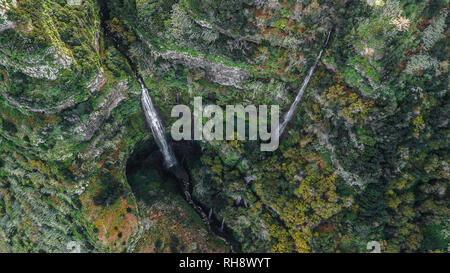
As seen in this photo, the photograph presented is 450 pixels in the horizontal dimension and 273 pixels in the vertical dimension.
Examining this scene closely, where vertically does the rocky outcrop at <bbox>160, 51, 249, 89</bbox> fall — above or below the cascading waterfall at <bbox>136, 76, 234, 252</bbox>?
above

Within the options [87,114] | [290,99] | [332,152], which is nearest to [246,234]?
[332,152]

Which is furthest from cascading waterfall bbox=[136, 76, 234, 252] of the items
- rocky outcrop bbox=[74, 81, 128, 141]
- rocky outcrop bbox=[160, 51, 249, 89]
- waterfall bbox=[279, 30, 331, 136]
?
waterfall bbox=[279, 30, 331, 136]

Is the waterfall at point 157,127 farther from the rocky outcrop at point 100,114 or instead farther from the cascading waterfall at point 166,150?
the rocky outcrop at point 100,114

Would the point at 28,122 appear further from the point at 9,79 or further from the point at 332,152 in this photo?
the point at 332,152

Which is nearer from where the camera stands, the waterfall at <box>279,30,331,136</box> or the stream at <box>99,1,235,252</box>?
the waterfall at <box>279,30,331,136</box>

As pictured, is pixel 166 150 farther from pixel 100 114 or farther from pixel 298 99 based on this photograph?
pixel 298 99

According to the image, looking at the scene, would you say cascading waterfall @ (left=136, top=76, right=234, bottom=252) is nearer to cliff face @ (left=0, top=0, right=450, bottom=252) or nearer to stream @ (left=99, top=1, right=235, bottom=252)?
stream @ (left=99, top=1, right=235, bottom=252)

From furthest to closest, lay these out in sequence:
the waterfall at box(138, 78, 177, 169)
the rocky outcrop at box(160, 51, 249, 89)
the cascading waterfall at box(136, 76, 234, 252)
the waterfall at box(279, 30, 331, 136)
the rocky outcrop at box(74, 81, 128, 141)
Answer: the cascading waterfall at box(136, 76, 234, 252) → the waterfall at box(138, 78, 177, 169) → the rocky outcrop at box(160, 51, 249, 89) → the waterfall at box(279, 30, 331, 136) → the rocky outcrop at box(74, 81, 128, 141)
